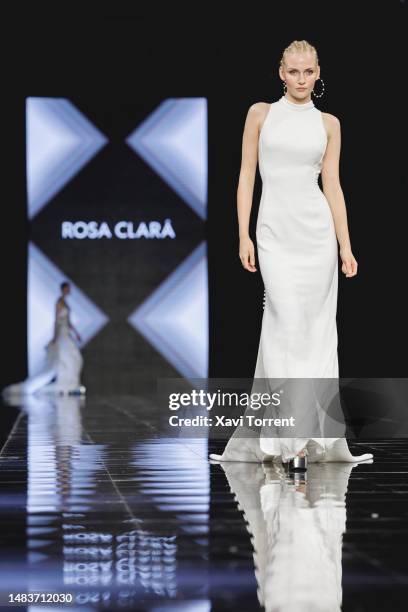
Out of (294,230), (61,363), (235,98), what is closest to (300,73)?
(294,230)

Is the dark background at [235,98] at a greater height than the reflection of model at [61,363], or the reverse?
the dark background at [235,98]

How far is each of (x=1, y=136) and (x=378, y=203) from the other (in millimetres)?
5210

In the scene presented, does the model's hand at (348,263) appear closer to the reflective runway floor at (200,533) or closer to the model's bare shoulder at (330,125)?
the model's bare shoulder at (330,125)

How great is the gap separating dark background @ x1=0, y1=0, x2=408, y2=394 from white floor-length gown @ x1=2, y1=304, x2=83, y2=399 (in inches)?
14.6

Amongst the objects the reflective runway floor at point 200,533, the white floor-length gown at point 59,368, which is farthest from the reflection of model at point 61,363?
the reflective runway floor at point 200,533

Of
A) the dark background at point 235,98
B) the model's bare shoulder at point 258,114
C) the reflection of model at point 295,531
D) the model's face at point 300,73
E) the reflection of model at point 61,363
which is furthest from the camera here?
the reflection of model at point 61,363

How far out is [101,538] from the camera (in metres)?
3.52

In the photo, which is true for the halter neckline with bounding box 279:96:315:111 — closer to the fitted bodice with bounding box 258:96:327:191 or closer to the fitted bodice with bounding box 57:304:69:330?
the fitted bodice with bounding box 258:96:327:191

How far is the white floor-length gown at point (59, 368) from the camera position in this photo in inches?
607

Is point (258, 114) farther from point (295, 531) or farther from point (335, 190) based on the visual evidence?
point (295, 531)

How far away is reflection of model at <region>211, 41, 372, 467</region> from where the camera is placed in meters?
5.28

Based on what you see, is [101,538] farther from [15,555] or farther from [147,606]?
[147,606]

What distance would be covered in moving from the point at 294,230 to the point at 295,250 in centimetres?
8

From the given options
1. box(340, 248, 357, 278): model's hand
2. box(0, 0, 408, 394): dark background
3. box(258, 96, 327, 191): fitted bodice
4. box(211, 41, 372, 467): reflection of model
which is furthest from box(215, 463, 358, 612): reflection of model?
box(0, 0, 408, 394): dark background
